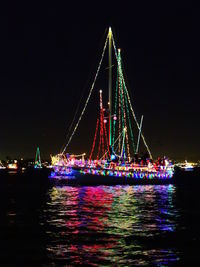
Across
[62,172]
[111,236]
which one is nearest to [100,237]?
[111,236]

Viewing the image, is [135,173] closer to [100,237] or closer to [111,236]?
[111,236]

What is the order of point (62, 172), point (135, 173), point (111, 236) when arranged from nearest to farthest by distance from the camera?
point (111, 236) → point (62, 172) → point (135, 173)

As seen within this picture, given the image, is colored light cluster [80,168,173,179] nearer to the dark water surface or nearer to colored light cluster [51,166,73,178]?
colored light cluster [51,166,73,178]

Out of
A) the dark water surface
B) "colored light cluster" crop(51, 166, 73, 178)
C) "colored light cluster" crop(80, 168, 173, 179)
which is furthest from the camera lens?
"colored light cluster" crop(51, 166, 73, 178)

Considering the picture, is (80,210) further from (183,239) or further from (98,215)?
(183,239)

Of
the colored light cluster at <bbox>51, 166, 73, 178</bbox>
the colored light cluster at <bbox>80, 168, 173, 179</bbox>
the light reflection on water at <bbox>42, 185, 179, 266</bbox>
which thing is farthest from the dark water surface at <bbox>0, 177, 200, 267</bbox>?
the colored light cluster at <bbox>51, 166, 73, 178</bbox>

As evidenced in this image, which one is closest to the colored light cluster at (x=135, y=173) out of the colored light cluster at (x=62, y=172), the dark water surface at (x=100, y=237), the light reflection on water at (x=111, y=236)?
the colored light cluster at (x=62, y=172)

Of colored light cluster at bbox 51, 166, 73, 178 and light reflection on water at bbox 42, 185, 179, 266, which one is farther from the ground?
colored light cluster at bbox 51, 166, 73, 178

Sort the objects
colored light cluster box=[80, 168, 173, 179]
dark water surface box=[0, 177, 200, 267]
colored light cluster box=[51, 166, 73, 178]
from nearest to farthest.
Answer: dark water surface box=[0, 177, 200, 267], colored light cluster box=[80, 168, 173, 179], colored light cluster box=[51, 166, 73, 178]

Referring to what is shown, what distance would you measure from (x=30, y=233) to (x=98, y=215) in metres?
9.11

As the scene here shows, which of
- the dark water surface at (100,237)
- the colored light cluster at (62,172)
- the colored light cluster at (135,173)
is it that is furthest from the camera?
the colored light cluster at (62,172)

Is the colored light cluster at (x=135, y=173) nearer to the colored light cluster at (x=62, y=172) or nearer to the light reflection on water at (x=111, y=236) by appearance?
the colored light cluster at (x=62, y=172)

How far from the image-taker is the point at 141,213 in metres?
36.2

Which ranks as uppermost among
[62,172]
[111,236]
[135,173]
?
[62,172]
